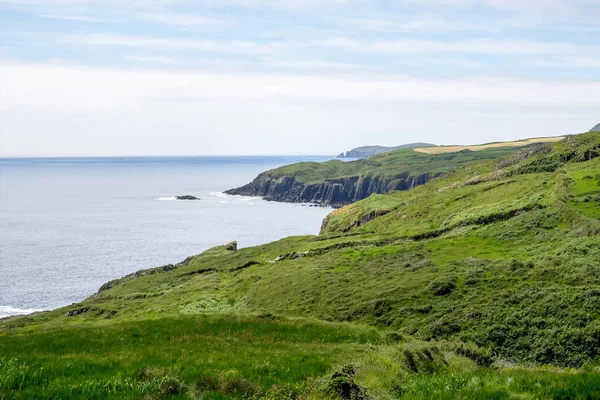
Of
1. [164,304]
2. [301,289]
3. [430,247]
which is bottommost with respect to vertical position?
[164,304]

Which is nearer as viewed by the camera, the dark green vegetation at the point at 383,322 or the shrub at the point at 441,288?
the dark green vegetation at the point at 383,322

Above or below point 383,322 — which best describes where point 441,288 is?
above

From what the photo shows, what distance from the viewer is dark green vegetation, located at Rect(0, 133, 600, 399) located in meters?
14.4

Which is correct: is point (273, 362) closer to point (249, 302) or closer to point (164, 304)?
point (249, 302)

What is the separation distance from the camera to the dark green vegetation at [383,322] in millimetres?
14398

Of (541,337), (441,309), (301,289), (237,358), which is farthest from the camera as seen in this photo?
(301,289)

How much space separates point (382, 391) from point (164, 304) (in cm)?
6496

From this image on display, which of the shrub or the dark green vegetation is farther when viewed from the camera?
the shrub

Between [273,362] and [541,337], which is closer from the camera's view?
[273,362]

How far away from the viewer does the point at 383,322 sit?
41.1 metres

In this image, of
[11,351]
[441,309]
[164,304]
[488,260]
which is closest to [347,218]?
[164,304]

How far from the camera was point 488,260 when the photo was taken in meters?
49.6

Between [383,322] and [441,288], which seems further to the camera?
[441,288]

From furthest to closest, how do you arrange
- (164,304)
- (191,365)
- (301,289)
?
(164,304)
(301,289)
(191,365)
